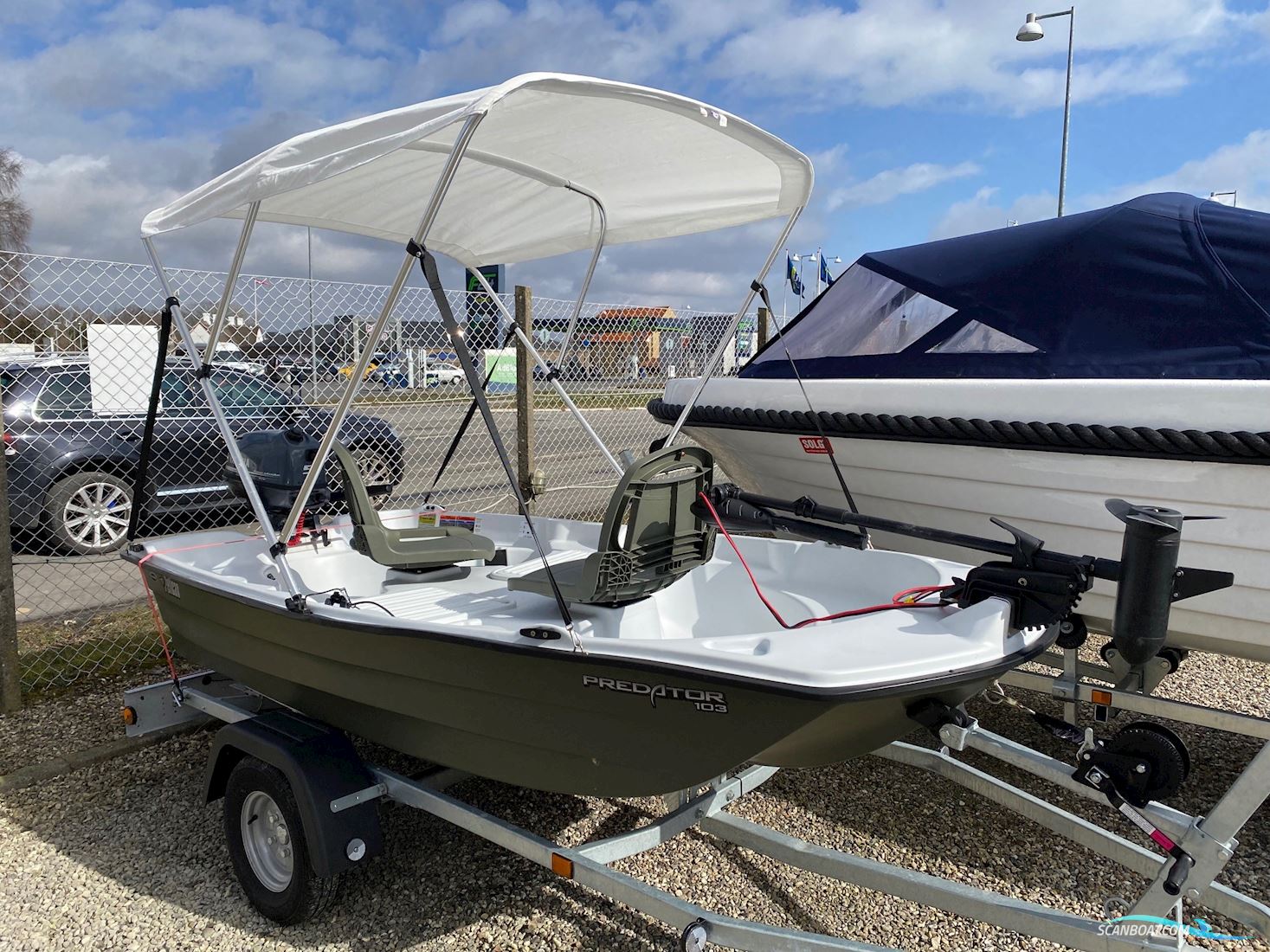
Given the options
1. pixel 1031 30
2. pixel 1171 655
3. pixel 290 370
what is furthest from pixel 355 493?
pixel 1031 30

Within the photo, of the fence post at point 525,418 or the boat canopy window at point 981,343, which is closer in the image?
the boat canopy window at point 981,343

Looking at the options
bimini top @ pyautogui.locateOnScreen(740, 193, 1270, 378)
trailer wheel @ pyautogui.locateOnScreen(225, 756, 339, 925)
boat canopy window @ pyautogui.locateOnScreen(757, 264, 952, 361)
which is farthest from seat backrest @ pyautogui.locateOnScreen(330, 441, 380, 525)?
bimini top @ pyautogui.locateOnScreen(740, 193, 1270, 378)

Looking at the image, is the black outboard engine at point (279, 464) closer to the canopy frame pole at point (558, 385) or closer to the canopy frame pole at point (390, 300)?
the canopy frame pole at point (390, 300)

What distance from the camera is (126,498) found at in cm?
634

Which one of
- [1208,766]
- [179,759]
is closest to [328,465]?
[179,759]

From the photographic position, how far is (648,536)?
8.70 feet

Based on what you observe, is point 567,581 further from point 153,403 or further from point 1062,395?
point 1062,395

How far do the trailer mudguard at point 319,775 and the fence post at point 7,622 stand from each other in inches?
66.1

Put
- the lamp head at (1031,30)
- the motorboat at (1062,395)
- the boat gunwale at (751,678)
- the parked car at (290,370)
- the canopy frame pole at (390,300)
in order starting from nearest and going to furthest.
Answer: the boat gunwale at (751,678), the canopy frame pole at (390,300), the motorboat at (1062,395), the parked car at (290,370), the lamp head at (1031,30)

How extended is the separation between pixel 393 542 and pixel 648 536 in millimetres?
1377

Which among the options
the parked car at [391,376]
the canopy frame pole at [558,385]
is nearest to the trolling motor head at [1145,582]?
the canopy frame pole at [558,385]

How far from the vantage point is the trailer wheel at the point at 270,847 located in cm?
249

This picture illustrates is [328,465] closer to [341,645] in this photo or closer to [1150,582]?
[341,645]

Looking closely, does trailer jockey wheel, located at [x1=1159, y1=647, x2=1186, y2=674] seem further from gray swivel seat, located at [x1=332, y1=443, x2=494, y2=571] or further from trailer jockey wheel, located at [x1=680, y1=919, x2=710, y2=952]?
gray swivel seat, located at [x1=332, y1=443, x2=494, y2=571]
